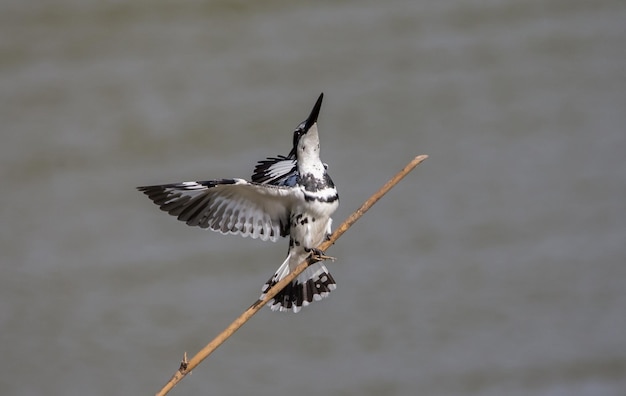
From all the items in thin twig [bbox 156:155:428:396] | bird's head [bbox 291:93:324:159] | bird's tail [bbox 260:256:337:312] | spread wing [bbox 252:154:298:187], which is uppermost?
spread wing [bbox 252:154:298:187]

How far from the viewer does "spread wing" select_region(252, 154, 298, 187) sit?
2775 mm

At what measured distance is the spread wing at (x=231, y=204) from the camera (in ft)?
7.68

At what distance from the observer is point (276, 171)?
2.88 metres

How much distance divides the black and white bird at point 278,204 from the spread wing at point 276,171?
0.24 feet

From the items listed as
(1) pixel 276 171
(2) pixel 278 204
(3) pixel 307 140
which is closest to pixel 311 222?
(2) pixel 278 204

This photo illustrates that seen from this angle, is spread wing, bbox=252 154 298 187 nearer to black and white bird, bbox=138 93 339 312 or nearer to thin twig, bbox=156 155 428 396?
black and white bird, bbox=138 93 339 312

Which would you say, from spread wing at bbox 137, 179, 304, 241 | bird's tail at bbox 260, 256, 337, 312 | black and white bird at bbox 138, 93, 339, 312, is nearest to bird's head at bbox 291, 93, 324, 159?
black and white bird at bbox 138, 93, 339, 312

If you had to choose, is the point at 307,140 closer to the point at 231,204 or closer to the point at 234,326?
the point at 231,204

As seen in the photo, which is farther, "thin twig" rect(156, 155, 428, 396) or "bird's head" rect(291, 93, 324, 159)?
"bird's head" rect(291, 93, 324, 159)

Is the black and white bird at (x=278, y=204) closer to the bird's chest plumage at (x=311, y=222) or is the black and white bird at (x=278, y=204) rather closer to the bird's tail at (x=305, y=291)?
the bird's chest plumage at (x=311, y=222)

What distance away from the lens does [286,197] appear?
2.52 m

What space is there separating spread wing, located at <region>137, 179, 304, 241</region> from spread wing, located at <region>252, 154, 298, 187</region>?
17 centimetres

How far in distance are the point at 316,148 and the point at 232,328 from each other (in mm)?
816

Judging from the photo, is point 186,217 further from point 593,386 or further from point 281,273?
point 593,386
